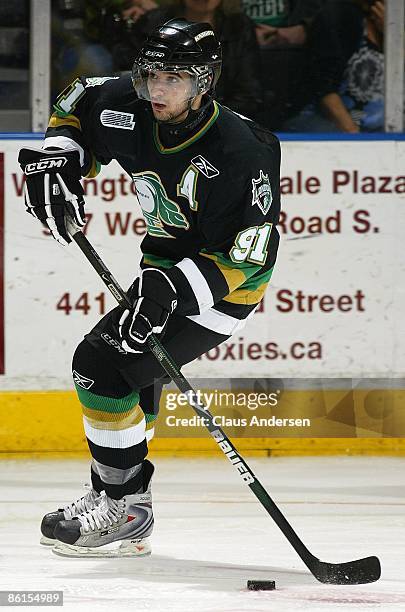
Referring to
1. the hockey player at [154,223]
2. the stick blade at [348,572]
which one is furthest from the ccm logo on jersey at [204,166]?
the stick blade at [348,572]

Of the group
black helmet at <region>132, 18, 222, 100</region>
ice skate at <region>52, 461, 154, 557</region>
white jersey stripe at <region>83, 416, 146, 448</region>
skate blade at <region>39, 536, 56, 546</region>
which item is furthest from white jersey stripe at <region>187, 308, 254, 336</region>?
skate blade at <region>39, 536, 56, 546</region>

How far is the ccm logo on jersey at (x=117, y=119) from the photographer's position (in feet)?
10.5

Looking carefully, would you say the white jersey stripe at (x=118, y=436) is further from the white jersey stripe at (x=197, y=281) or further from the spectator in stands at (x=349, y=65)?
the spectator in stands at (x=349, y=65)

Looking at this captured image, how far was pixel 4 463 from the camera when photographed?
4457 millimetres

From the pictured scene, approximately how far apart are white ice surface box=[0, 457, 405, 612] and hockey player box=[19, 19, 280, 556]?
0.17 m

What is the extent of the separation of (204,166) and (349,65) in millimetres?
1830

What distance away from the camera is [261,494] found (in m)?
3.10

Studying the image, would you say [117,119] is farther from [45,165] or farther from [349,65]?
[349,65]

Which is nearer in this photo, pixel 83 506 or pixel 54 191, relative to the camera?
pixel 54 191

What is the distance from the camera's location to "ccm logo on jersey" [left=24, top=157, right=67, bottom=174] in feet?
10.4

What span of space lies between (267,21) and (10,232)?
111 centimetres

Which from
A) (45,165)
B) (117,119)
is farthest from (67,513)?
(117,119)

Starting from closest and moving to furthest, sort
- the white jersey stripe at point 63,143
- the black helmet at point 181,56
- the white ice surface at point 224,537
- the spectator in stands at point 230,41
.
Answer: the white ice surface at point 224,537 < the black helmet at point 181,56 < the white jersey stripe at point 63,143 < the spectator in stands at point 230,41

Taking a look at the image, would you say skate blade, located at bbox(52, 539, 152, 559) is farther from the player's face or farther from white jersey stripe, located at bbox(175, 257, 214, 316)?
the player's face
